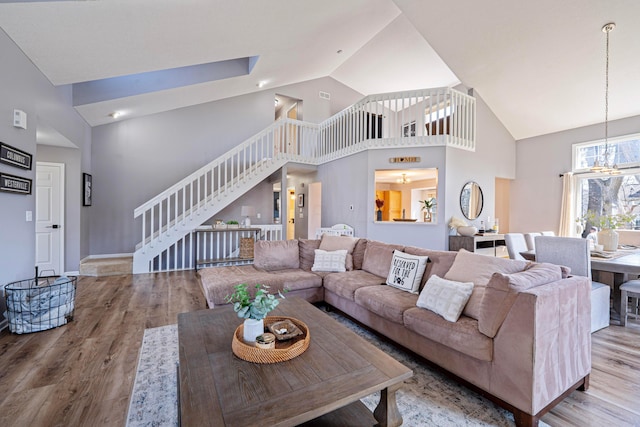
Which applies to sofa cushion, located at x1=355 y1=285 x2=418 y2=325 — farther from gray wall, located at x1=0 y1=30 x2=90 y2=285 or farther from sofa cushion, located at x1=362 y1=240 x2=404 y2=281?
gray wall, located at x1=0 y1=30 x2=90 y2=285

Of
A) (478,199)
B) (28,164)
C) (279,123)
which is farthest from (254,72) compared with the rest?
(478,199)

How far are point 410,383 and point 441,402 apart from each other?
25cm

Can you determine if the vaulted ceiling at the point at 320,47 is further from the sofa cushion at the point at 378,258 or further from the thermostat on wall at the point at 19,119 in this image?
the sofa cushion at the point at 378,258

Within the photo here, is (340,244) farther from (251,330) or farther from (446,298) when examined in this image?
(251,330)

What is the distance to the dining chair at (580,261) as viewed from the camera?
3.01 m

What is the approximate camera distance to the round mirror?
5957mm

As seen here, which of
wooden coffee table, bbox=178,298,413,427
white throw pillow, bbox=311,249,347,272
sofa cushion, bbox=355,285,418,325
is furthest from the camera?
white throw pillow, bbox=311,249,347,272

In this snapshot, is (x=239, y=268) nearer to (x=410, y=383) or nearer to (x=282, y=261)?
(x=282, y=261)

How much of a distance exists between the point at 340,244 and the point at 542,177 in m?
5.94

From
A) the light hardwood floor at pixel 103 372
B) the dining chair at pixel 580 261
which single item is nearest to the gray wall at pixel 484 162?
the dining chair at pixel 580 261

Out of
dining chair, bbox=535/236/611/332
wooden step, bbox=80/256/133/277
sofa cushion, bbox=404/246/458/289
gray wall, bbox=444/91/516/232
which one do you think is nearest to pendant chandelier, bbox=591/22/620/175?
dining chair, bbox=535/236/611/332

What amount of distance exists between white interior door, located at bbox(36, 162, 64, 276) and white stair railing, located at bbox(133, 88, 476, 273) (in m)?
1.27

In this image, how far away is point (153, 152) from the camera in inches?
259

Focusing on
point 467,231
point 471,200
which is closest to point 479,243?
point 467,231
